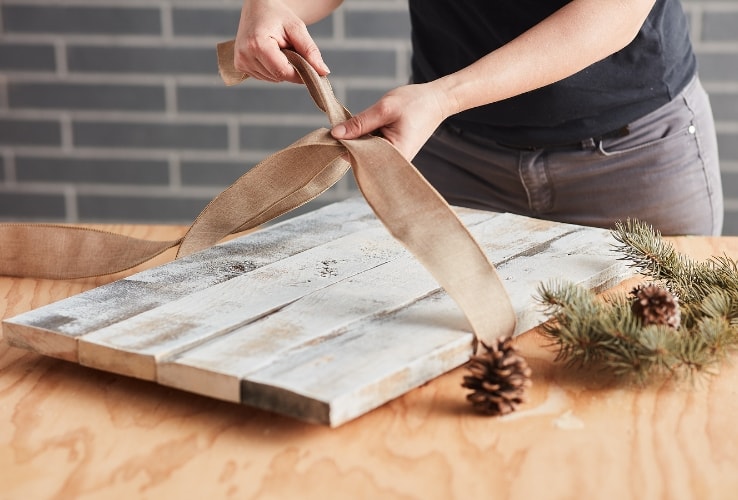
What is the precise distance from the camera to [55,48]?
209 cm

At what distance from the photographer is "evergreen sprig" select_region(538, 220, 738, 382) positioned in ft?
2.18

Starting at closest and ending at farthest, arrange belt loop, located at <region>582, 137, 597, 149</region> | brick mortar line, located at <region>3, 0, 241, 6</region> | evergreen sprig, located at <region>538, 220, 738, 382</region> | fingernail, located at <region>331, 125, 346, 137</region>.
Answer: evergreen sprig, located at <region>538, 220, 738, 382</region>, fingernail, located at <region>331, 125, 346, 137</region>, belt loop, located at <region>582, 137, 597, 149</region>, brick mortar line, located at <region>3, 0, 241, 6</region>

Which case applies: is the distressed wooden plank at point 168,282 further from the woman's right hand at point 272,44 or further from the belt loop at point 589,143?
the belt loop at point 589,143

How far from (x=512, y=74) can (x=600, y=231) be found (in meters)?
0.20

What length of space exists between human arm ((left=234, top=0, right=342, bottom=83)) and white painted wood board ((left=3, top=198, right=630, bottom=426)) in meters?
0.16

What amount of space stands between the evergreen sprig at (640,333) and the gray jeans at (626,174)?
44 centimetres

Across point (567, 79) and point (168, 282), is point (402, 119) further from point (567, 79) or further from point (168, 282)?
point (567, 79)

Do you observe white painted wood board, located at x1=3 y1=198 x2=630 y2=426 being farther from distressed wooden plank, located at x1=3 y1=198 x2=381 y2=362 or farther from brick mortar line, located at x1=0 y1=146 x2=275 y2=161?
brick mortar line, located at x1=0 y1=146 x2=275 y2=161

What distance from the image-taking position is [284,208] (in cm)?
94

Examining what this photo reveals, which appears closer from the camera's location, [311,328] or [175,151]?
[311,328]

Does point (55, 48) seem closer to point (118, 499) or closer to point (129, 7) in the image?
point (129, 7)

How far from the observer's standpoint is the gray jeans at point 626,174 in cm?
123

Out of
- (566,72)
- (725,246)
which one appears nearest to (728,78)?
(725,246)

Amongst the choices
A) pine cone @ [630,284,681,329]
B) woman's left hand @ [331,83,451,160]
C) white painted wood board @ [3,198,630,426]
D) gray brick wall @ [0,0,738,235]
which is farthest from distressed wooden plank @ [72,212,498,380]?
gray brick wall @ [0,0,738,235]
